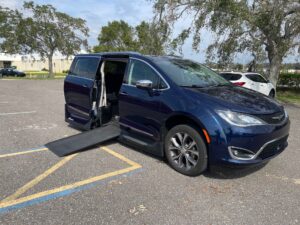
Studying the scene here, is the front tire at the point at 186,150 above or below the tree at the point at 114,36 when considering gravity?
below

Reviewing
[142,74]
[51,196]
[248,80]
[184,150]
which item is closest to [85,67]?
[142,74]

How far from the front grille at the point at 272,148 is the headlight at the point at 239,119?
1.19 feet

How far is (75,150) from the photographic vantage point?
4.73 m

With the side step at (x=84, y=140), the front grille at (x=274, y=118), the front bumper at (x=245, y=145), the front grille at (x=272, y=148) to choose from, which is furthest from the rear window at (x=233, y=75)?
the front bumper at (x=245, y=145)

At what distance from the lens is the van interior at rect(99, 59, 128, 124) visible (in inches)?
224

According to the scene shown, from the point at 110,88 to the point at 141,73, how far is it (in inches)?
63.2

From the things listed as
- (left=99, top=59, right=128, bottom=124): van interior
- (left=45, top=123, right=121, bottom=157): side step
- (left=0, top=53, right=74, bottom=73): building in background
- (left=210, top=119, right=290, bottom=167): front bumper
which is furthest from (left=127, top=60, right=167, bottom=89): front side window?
(left=0, top=53, right=74, bottom=73): building in background

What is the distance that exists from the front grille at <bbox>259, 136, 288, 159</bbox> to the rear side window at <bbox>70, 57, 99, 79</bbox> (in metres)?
3.67

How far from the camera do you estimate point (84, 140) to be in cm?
506

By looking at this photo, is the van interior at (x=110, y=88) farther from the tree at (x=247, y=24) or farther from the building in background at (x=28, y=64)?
the building in background at (x=28, y=64)

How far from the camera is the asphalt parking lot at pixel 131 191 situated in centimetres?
290

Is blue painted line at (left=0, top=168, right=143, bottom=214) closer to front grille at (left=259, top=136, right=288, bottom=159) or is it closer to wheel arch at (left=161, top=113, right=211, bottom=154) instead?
wheel arch at (left=161, top=113, right=211, bottom=154)

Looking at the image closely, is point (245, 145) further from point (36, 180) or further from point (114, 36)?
point (114, 36)

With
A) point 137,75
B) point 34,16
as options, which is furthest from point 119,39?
point 137,75
